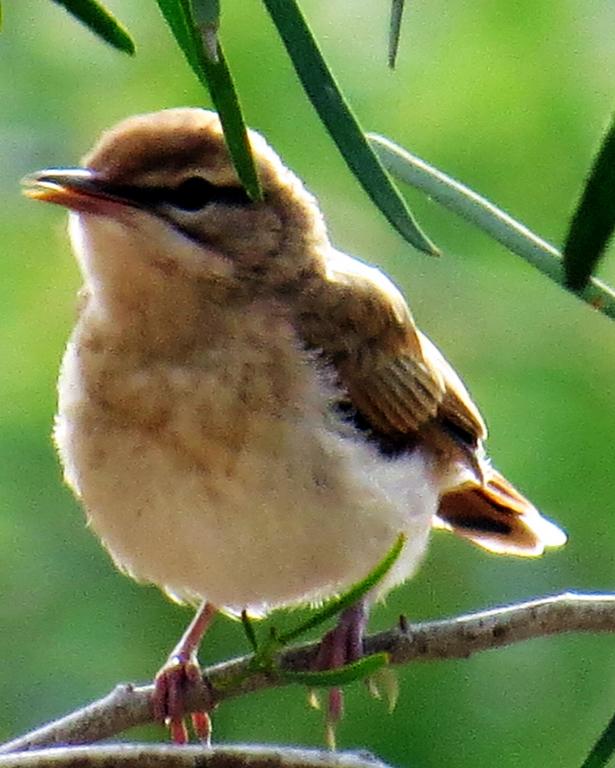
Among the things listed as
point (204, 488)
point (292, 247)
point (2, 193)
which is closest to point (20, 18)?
point (2, 193)

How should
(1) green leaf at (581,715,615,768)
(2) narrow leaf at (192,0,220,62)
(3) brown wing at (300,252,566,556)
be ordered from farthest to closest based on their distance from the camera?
(3) brown wing at (300,252,566,556), (1) green leaf at (581,715,615,768), (2) narrow leaf at (192,0,220,62)

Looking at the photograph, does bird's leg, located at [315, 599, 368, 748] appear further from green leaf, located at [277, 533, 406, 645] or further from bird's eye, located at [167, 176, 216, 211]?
green leaf, located at [277, 533, 406, 645]

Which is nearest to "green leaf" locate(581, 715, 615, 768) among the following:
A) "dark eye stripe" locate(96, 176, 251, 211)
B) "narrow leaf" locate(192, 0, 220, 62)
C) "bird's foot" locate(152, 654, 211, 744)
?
"narrow leaf" locate(192, 0, 220, 62)

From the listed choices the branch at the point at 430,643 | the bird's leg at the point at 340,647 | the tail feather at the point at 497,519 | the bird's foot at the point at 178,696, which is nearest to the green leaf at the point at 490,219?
the branch at the point at 430,643

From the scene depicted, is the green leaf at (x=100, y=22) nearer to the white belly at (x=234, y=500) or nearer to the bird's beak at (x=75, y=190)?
the bird's beak at (x=75, y=190)

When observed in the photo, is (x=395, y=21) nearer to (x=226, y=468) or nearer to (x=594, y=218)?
(x=594, y=218)

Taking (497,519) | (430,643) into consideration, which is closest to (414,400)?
(497,519)
